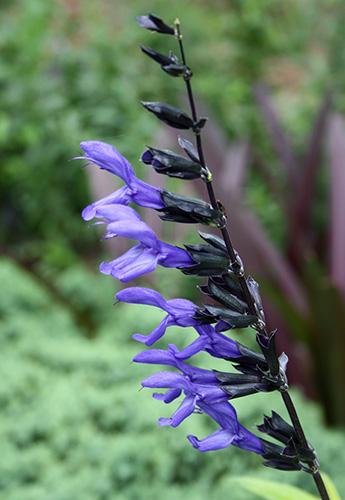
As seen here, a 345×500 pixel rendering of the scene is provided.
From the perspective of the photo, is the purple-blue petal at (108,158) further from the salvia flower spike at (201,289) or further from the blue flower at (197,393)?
the blue flower at (197,393)

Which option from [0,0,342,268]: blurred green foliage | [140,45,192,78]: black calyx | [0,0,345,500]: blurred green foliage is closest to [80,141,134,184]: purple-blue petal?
[140,45,192,78]: black calyx

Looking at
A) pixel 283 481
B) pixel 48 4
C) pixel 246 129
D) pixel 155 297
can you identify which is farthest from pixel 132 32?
pixel 155 297

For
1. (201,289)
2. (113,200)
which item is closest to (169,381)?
(201,289)

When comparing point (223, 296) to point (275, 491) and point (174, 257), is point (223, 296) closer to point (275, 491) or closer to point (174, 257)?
point (174, 257)

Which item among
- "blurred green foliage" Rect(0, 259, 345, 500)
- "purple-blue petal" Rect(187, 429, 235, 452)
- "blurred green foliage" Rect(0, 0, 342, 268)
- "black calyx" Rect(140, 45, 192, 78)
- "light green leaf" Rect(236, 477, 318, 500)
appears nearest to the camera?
"black calyx" Rect(140, 45, 192, 78)

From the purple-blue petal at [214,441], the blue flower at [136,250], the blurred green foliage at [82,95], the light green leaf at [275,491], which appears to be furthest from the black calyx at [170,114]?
the blurred green foliage at [82,95]

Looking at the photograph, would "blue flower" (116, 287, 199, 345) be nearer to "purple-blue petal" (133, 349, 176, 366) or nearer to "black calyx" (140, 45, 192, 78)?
"purple-blue petal" (133, 349, 176, 366)
